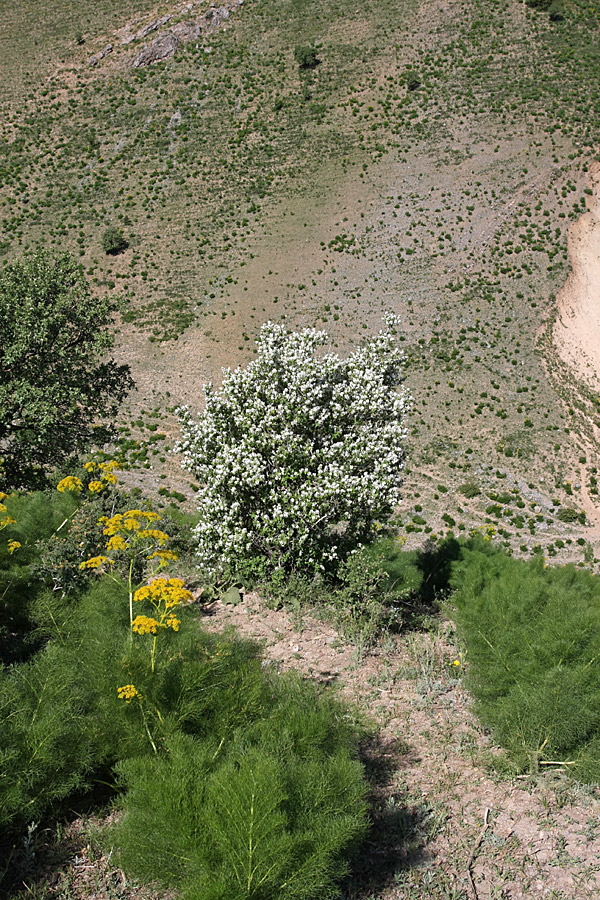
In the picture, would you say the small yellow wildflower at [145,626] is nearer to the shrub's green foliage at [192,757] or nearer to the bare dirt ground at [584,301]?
the shrub's green foliage at [192,757]

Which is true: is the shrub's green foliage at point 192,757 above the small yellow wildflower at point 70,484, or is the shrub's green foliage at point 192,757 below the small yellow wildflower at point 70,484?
above

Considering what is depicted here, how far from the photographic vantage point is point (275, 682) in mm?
5023

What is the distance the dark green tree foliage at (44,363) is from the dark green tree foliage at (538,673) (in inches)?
335

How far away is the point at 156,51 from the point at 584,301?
121 feet

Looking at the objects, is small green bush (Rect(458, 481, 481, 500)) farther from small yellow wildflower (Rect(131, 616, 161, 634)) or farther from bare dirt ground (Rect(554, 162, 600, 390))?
small yellow wildflower (Rect(131, 616, 161, 634))

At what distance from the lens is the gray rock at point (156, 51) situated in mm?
47706

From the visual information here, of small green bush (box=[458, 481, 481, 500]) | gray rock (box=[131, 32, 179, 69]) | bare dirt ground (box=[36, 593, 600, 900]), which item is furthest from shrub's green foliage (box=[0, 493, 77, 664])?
gray rock (box=[131, 32, 179, 69])

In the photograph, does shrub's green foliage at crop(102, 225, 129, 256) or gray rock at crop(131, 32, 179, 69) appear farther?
gray rock at crop(131, 32, 179, 69)

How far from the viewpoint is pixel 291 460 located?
8.51m

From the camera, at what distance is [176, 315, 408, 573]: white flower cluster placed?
832cm

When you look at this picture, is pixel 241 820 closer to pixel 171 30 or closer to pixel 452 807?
pixel 452 807

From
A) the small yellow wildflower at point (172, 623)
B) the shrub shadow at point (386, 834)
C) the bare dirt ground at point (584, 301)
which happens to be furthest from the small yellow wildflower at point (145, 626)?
the bare dirt ground at point (584, 301)

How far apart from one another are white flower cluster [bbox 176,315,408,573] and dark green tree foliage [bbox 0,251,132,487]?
4184mm

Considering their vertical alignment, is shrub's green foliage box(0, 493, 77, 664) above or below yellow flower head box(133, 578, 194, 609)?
below
